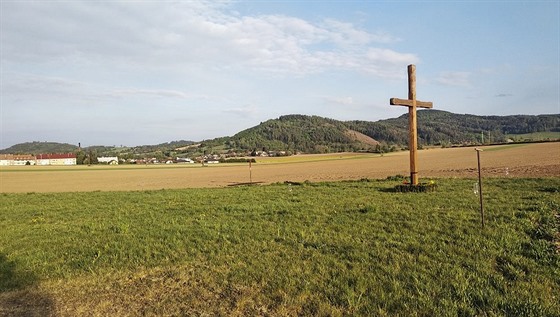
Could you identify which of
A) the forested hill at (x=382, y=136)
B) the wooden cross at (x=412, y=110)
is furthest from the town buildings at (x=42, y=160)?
the wooden cross at (x=412, y=110)

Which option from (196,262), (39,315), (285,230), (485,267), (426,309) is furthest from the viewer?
(285,230)

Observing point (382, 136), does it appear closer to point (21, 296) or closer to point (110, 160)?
point (110, 160)

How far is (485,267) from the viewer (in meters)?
6.00

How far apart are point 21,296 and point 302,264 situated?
4.65 metres

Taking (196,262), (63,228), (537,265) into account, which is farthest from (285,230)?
(63,228)

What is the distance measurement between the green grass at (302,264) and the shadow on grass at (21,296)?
0.02 meters

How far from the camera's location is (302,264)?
21.5 ft

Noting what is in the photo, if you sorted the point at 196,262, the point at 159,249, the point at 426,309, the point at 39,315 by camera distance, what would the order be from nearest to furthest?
the point at 426,309
the point at 39,315
the point at 196,262
the point at 159,249

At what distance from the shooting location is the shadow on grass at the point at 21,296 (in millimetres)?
5244

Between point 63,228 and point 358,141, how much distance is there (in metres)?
171

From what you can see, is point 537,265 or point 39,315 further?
point 537,265

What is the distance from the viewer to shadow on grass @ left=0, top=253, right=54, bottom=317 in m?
5.24

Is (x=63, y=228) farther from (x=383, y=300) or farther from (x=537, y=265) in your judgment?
(x=537, y=265)

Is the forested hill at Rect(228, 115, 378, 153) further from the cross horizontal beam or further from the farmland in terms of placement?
the farmland
